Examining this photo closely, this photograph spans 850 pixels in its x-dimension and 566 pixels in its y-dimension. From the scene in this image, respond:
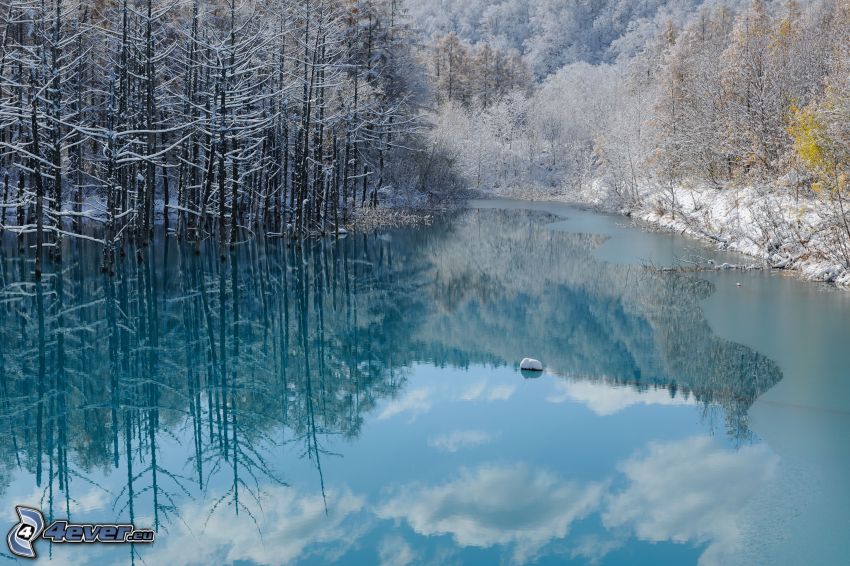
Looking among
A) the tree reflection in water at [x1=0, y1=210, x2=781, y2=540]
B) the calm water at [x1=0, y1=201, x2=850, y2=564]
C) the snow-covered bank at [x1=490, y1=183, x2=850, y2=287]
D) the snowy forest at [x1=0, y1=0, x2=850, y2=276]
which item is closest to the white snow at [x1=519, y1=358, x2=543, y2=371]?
the calm water at [x1=0, y1=201, x2=850, y2=564]

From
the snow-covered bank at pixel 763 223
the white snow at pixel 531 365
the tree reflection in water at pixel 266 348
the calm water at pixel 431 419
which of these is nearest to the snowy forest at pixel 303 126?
the snow-covered bank at pixel 763 223

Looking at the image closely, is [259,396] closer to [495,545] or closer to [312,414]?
[312,414]

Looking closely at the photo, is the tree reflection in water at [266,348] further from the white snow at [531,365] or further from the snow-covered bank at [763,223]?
the snow-covered bank at [763,223]

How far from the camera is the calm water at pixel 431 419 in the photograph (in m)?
8.19

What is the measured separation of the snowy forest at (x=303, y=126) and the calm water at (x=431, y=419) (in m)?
4.55

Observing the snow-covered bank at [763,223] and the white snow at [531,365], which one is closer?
the white snow at [531,365]

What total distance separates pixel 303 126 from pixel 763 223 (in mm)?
16812

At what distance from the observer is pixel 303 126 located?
29938 millimetres

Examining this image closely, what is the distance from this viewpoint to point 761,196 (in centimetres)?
2814

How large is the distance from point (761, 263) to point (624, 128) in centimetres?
2571

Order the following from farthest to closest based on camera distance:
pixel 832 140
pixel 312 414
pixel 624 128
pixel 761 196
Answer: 1. pixel 624 128
2. pixel 761 196
3. pixel 832 140
4. pixel 312 414

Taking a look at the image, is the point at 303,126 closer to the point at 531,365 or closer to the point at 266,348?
the point at 266,348

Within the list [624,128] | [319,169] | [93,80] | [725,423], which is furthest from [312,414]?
[624,128]

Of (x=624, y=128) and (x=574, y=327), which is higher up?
(x=624, y=128)
